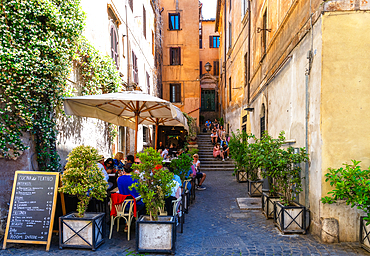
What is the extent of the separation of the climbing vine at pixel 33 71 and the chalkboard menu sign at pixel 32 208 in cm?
86

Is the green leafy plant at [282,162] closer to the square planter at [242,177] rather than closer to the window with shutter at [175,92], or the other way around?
the square planter at [242,177]

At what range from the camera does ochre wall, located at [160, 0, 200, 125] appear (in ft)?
77.6

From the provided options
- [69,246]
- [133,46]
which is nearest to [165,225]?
[69,246]

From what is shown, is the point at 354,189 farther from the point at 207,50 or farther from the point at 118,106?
the point at 207,50

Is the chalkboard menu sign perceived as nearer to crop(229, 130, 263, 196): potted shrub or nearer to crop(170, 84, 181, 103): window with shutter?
crop(229, 130, 263, 196): potted shrub

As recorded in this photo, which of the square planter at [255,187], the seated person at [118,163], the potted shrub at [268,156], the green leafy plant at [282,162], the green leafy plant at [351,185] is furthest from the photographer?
the square planter at [255,187]

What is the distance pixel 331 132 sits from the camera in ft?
15.7

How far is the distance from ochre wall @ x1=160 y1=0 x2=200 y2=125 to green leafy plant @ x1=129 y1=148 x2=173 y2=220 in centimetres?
1917

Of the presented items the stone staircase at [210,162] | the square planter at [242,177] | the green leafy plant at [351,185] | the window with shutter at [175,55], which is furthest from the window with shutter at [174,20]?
the green leafy plant at [351,185]

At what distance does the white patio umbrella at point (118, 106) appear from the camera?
19.1 ft

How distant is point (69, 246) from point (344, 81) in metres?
5.34

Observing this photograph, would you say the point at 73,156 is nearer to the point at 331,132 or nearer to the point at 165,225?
the point at 165,225

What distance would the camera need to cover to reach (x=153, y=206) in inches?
178

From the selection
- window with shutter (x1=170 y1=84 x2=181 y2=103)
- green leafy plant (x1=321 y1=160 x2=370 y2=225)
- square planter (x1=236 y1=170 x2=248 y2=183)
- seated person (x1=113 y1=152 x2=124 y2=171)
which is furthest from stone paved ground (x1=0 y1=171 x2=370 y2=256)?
window with shutter (x1=170 y1=84 x2=181 y2=103)
